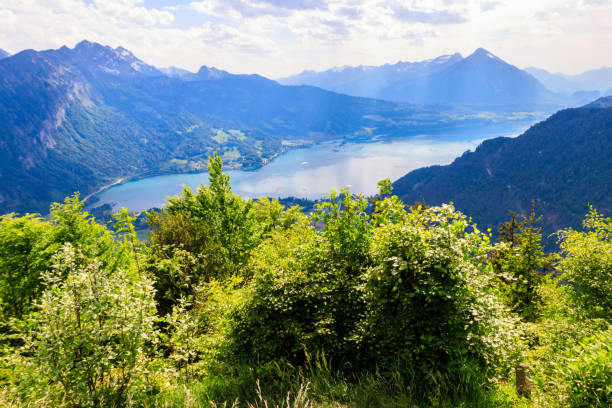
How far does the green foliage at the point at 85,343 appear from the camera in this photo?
18.0 feet

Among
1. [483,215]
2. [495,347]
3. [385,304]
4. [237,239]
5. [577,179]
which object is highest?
[385,304]

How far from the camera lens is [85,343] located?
573 cm

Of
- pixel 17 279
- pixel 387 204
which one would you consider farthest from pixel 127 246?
pixel 387 204

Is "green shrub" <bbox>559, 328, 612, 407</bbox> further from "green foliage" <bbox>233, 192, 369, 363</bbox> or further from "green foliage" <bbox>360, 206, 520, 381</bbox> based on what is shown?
"green foliage" <bbox>233, 192, 369, 363</bbox>

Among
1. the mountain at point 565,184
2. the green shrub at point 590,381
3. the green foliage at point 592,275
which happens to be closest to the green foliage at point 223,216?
the green shrub at point 590,381

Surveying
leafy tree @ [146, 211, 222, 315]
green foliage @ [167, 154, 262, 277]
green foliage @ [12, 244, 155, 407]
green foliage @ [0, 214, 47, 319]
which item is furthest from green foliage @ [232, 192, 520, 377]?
green foliage @ [167, 154, 262, 277]

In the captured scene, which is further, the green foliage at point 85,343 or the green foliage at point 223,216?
the green foliage at point 223,216

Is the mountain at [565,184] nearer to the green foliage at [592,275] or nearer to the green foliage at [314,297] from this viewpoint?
the green foliage at [592,275]

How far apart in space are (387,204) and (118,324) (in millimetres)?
7487

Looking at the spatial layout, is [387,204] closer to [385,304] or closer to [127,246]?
[385,304]

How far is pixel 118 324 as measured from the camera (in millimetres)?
6070

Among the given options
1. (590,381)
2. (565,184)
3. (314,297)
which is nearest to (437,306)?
(590,381)

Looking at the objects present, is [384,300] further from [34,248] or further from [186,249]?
[34,248]

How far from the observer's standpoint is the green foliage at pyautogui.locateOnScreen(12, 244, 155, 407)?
5.48m
